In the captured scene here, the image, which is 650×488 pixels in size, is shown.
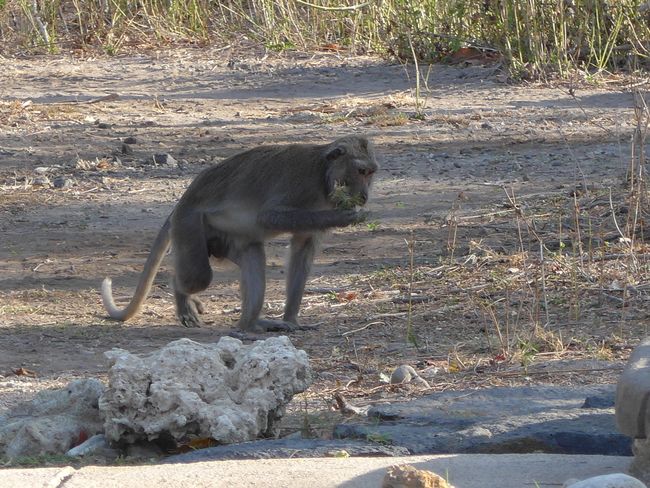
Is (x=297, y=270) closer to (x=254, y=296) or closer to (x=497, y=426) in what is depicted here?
(x=254, y=296)

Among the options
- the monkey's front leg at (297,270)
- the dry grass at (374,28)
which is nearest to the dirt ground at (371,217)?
the monkey's front leg at (297,270)

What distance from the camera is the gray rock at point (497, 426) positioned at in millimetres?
4469

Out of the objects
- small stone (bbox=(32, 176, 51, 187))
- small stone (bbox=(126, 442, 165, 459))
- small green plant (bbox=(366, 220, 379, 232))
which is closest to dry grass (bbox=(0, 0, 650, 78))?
small green plant (bbox=(366, 220, 379, 232))

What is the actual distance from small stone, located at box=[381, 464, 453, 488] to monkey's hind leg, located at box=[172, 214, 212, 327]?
3.71m

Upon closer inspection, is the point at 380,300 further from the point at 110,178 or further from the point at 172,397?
the point at 110,178

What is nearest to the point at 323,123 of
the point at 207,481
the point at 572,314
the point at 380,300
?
the point at 380,300

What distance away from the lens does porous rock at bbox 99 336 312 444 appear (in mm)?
4742

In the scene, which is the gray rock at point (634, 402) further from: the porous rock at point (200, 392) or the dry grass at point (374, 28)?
the dry grass at point (374, 28)

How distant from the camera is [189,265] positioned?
738 centimetres

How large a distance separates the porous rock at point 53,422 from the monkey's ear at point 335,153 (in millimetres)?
2699

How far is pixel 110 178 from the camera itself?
1069cm

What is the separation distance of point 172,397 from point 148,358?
24 centimetres

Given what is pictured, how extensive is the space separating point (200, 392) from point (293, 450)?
0.62m

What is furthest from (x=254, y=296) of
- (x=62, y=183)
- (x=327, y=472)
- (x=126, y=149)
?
(x=126, y=149)
